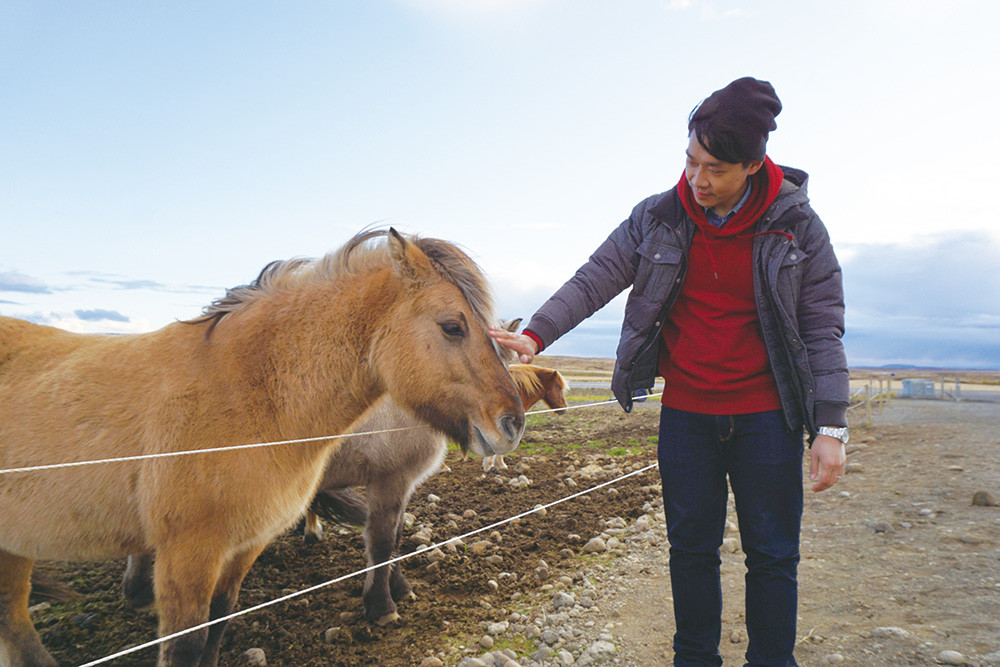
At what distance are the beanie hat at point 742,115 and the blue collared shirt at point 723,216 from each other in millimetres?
256

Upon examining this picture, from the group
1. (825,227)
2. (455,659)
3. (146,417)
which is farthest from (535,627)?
(825,227)

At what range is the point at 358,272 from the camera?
329 cm

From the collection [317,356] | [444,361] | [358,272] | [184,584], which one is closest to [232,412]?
[317,356]

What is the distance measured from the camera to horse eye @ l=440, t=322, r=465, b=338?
3025mm

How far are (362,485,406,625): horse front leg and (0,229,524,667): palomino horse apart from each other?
1.35 metres

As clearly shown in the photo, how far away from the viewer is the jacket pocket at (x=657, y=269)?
2.84 m

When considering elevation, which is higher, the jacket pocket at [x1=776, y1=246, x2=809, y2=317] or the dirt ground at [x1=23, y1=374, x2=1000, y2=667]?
the jacket pocket at [x1=776, y1=246, x2=809, y2=317]

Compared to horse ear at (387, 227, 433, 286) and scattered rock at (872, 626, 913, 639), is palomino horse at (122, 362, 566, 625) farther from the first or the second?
scattered rock at (872, 626, 913, 639)

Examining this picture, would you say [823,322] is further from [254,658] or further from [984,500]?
[984,500]

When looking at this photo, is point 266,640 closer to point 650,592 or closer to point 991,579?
point 650,592

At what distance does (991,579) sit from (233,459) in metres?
5.58

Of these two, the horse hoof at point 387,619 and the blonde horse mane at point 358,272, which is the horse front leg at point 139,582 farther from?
the blonde horse mane at point 358,272

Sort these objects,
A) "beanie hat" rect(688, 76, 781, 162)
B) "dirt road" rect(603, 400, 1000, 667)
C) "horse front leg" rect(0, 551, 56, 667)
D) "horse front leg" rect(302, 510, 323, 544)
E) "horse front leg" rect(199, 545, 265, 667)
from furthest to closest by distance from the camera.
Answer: "horse front leg" rect(302, 510, 323, 544)
"dirt road" rect(603, 400, 1000, 667)
"horse front leg" rect(0, 551, 56, 667)
"horse front leg" rect(199, 545, 265, 667)
"beanie hat" rect(688, 76, 781, 162)

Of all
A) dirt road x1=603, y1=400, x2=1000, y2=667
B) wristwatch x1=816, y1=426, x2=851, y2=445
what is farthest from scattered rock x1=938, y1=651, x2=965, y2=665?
wristwatch x1=816, y1=426, x2=851, y2=445
